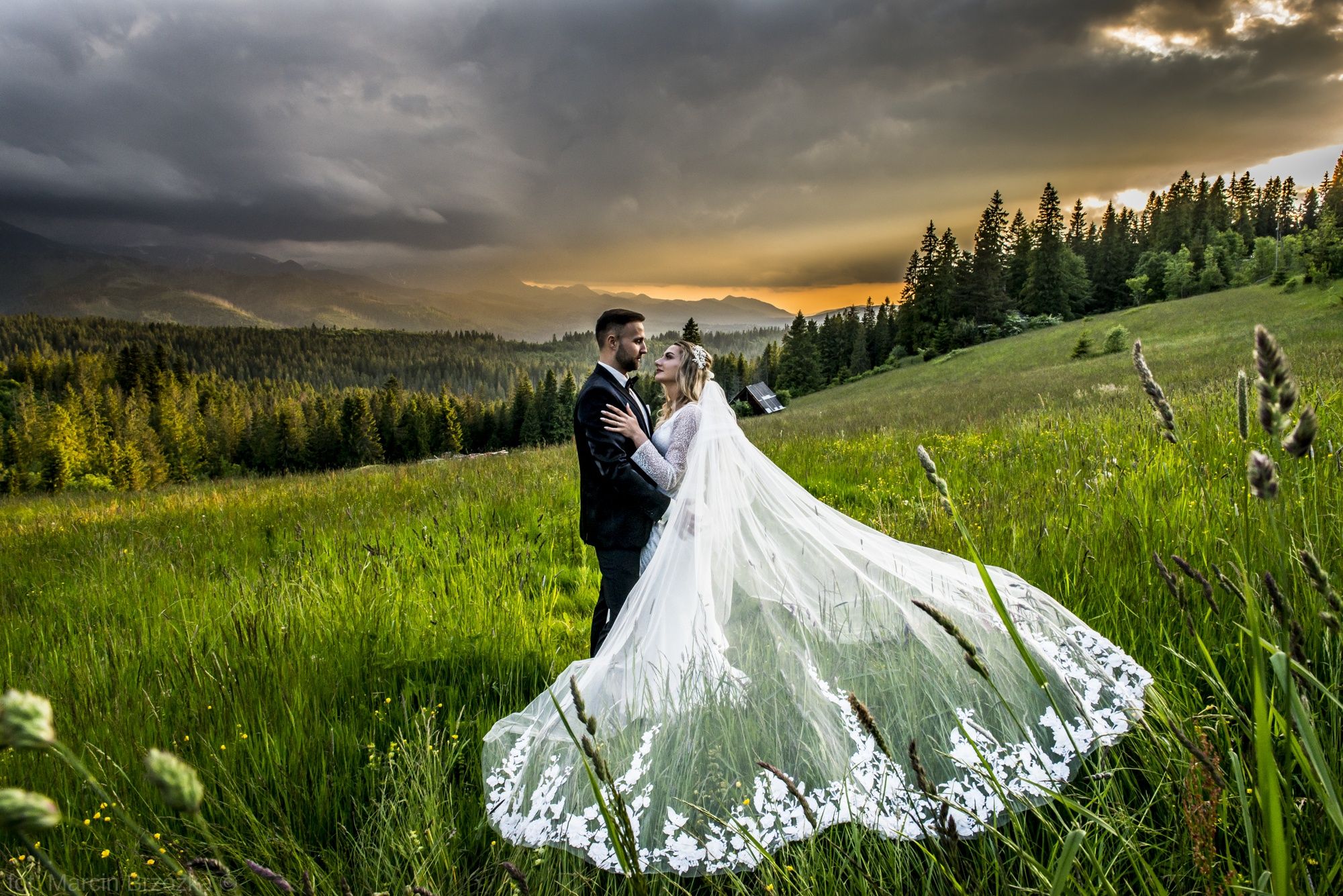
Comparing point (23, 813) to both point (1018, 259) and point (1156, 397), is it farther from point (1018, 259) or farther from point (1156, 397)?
point (1018, 259)

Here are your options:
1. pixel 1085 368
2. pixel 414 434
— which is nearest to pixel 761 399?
pixel 1085 368

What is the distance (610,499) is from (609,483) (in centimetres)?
15

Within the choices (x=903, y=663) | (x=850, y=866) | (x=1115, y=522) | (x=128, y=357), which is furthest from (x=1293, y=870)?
(x=128, y=357)

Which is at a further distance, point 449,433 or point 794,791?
point 449,433

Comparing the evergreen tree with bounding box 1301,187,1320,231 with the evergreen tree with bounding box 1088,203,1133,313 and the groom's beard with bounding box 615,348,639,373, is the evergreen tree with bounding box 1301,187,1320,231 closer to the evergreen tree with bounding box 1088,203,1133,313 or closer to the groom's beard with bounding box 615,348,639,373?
the evergreen tree with bounding box 1088,203,1133,313

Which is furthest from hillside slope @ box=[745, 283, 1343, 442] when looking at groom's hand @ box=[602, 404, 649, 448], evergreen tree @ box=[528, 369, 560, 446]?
evergreen tree @ box=[528, 369, 560, 446]

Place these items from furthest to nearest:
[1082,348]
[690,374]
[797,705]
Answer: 1. [1082,348]
2. [690,374]
3. [797,705]

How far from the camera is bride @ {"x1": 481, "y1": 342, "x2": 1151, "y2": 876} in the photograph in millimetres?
2219

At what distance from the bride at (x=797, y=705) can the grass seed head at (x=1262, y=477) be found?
0.82m

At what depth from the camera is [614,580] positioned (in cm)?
Result: 452

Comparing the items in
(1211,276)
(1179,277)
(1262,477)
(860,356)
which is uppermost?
(1179,277)

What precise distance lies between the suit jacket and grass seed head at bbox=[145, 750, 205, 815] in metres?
3.73

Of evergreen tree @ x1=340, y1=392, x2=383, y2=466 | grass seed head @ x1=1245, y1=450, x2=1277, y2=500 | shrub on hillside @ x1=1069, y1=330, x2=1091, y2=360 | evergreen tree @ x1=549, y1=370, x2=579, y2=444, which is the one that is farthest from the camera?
evergreen tree @ x1=549, y1=370, x2=579, y2=444

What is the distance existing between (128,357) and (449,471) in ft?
429
